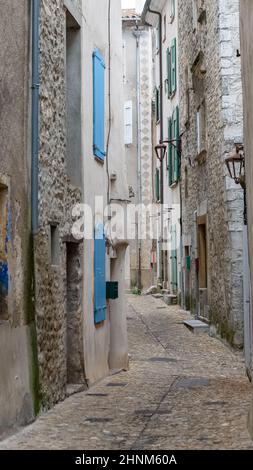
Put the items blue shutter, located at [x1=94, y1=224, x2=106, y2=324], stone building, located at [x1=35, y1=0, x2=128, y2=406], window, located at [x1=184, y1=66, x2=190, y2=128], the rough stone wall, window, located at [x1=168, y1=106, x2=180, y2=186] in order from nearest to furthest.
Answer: the rough stone wall, stone building, located at [x1=35, y1=0, x2=128, y2=406], blue shutter, located at [x1=94, y1=224, x2=106, y2=324], window, located at [x1=184, y1=66, x2=190, y2=128], window, located at [x1=168, y1=106, x2=180, y2=186]

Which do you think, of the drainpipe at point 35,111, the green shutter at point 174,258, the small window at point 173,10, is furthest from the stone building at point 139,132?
the drainpipe at point 35,111

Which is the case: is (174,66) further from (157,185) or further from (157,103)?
(157,185)

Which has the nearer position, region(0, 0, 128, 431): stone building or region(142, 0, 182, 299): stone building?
region(0, 0, 128, 431): stone building

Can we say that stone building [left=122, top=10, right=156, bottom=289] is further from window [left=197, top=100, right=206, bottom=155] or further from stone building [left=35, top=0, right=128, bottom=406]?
stone building [left=35, top=0, right=128, bottom=406]

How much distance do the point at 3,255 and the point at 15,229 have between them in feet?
1.29

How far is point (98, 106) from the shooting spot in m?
10.1

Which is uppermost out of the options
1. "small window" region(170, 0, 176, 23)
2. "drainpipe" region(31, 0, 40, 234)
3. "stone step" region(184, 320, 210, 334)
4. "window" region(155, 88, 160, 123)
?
"small window" region(170, 0, 176, 23)

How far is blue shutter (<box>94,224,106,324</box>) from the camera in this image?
9805 millimetres

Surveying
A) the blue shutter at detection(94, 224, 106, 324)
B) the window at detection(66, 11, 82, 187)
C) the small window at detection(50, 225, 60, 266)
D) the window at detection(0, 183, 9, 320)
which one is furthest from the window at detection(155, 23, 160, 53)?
the window at detection(0, 183, 9, 320)

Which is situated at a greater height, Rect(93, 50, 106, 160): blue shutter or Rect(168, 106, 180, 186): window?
Rect(168, 106, 180, 186): window

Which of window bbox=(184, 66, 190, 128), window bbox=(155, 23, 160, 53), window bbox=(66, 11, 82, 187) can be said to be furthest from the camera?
window bbox=(155, 23, 160, 53)

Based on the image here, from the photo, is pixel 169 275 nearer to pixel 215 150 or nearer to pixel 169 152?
pixel 169 152

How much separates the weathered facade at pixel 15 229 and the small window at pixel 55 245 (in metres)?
1.02

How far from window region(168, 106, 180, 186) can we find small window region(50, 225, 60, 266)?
12.3m
